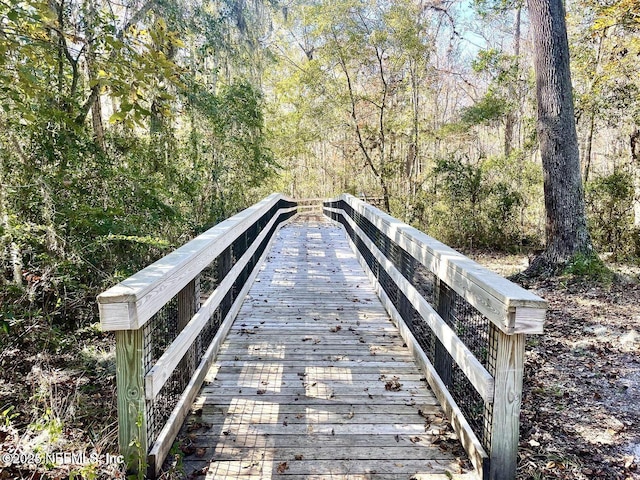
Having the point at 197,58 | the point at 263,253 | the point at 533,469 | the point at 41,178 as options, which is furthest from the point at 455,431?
the point at 197,58

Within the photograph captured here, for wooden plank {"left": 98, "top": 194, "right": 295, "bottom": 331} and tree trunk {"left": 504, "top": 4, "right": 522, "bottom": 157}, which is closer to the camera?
wooden plank {"left": 98, "top": 194, "right": 295, "bottom": 331}

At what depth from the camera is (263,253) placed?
7383 millimetres

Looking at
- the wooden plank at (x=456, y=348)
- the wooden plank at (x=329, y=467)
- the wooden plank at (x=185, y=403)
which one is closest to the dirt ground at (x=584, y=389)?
the wooden plank at (x=329, y=467)

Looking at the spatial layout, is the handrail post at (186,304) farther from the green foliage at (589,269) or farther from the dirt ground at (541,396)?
the green foliage at (589,269)

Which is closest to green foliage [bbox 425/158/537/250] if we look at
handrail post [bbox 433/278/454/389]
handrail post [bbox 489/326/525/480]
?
handrail post [bbox 433/278/454/389]

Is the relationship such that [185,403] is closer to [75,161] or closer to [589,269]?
[75,161]

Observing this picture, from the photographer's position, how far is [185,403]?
8.27 feet

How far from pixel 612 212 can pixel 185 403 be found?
8.40 meters

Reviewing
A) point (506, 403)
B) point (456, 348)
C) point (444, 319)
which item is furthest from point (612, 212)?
point (506, 403)

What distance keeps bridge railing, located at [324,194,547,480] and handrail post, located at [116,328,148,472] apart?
4.72ft

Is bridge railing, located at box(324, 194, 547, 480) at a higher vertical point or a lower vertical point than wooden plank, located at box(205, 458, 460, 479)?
higher

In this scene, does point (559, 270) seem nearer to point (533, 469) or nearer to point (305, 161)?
point (533, 469)

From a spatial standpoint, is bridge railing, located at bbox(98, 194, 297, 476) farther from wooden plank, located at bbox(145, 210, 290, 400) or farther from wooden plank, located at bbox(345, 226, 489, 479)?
wooden plank, located at bbox(345, 226, 489, 479)

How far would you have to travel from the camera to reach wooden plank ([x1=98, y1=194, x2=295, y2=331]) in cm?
174
